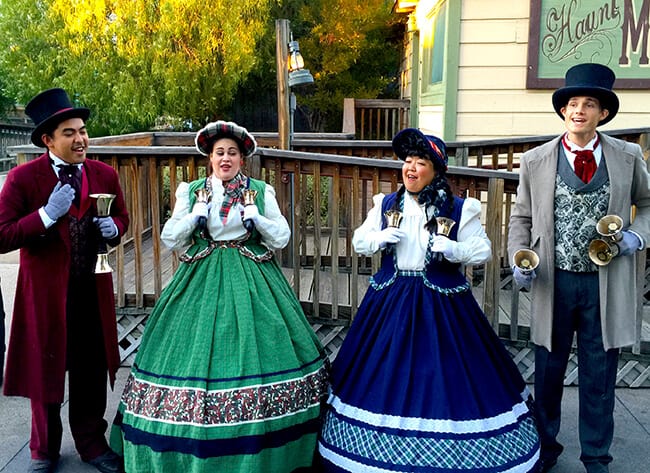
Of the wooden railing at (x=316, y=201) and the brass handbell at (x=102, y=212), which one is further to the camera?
the wooden railing at (x=316, y=201)

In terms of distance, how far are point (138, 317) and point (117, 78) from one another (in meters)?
7.49

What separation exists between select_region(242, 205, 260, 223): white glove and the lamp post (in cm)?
289

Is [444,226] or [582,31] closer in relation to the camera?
[444,226]

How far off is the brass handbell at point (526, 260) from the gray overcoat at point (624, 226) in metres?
0.07

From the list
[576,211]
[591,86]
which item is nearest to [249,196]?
[576,211]

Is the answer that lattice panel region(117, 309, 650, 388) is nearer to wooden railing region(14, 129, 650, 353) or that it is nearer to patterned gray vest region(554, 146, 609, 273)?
wooden railing region(14, 129, 650, 353)

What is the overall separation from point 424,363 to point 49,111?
2.01m

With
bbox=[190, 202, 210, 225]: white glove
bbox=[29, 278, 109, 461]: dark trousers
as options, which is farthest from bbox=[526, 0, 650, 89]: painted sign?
bbox=[29, 278, 109, 461]: dark trousers

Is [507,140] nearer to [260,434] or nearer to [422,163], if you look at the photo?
[422,163]

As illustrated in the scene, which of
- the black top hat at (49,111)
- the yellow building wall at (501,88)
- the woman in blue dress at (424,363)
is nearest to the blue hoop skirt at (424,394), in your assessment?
the woman in blue dress at (424,363)

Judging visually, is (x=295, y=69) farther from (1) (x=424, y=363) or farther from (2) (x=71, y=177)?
(1) (x=424, y=363)

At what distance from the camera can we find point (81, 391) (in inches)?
129

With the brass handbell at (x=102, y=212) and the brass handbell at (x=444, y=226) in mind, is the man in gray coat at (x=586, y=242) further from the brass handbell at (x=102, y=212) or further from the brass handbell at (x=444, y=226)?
the brass handbell at (x=102, y=212)

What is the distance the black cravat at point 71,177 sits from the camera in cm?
315
